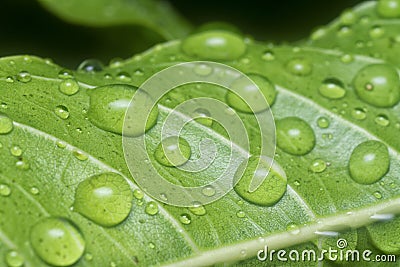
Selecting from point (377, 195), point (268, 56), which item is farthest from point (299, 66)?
point (377, 195)

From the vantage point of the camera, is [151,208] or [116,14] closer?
[151,208]

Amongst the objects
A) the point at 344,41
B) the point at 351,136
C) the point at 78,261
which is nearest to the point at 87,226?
the point at 78,261

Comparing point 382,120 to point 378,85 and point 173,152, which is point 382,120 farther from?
point 173,152

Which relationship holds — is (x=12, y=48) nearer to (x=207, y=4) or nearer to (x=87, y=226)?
(x=207, y=4)

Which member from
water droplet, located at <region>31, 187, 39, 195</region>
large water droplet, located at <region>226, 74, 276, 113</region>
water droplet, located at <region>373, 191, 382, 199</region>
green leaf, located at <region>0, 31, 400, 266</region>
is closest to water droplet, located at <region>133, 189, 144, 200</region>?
green leaf, located at <region>0, 31, 400, 266</region>

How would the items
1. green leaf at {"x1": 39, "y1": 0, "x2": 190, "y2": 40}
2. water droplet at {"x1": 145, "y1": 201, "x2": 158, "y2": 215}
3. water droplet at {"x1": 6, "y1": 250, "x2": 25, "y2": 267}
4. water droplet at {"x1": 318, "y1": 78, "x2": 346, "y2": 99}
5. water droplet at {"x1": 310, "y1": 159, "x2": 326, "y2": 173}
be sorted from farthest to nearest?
green leaf at {"x1": 39, "y1": 0, "x2": 190, "y2": 40} < water droplet at {"x1": 318, "y1": 78, "x2": 346, "y2": 99} < water droplet at {"x1": 310, "y1": 159, "x2": 326, "y2": 173} < water droplet at {"x1": 145, "y1": 201, "x2": 158, "y2": 215} < water droplet at {"x1": 6, "y1": 250, "x2": 25, "y2": 267}

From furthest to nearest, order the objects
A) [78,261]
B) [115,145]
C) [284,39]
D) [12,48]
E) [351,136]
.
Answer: [284,39] < [12,48] < [351,136] < [115,145] < [78,261]

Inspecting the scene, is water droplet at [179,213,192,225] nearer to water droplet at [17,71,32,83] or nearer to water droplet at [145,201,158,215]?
water droplet at [145,201,158,215]
